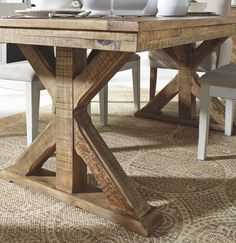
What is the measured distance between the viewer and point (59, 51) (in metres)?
1.34

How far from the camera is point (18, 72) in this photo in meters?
1.84

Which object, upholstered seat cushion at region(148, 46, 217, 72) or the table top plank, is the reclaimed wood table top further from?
upholstered seat cushion at region(148, 46, 217, 72)

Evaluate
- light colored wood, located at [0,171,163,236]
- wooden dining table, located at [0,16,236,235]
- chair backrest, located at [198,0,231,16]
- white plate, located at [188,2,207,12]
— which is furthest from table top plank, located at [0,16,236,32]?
chair backrest, located at [198,0,231,16]

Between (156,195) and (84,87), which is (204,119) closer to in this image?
(156,195)

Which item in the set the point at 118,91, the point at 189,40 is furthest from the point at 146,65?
the point at 189,40

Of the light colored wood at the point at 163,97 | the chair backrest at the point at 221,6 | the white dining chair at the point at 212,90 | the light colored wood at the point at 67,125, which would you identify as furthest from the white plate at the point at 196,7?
the light colored wood at the point at 67,125

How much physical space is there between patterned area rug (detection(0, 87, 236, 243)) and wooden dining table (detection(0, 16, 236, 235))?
0.06 metres

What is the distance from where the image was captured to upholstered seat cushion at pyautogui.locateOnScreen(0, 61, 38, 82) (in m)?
1.81

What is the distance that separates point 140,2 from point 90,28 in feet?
1.99

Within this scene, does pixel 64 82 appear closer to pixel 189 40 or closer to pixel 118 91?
pixel 189 40

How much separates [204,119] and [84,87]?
802 mm

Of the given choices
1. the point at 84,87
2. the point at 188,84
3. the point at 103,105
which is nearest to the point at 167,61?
the point at 188,84

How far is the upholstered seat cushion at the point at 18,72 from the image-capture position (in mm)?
1810

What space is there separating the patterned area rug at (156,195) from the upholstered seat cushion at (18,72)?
0.41m
